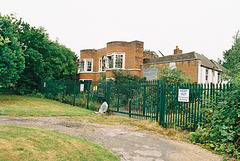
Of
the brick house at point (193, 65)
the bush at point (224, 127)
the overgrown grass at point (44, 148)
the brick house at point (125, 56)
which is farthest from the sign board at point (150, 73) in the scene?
the overgrown grass at point (44, 148)

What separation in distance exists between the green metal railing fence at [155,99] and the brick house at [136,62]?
26.3 feet

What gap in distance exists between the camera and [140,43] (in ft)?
73.0

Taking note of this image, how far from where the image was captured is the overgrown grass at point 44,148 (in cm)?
365

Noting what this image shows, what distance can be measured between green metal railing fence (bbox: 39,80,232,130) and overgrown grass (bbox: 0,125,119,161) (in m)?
3.88

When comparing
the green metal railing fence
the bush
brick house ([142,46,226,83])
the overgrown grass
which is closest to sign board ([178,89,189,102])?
the green metal railing fence

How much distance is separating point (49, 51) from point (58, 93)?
697cm

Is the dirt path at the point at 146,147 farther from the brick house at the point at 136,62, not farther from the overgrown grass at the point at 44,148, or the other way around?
the brick house at the point at 136,62

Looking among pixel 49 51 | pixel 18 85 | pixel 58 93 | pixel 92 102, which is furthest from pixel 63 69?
pixel 92 102

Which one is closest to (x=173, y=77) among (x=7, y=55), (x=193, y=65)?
→ (x=193, y=65)

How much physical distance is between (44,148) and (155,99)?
5.81 metres

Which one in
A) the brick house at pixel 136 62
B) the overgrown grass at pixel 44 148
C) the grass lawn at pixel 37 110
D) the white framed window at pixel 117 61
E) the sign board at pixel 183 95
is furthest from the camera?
the white framed window at pixel 117 61

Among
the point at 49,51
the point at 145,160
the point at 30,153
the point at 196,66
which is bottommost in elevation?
the point at 145,160

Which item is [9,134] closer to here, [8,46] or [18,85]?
[8,46]

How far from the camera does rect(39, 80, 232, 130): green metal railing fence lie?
6914 mm
